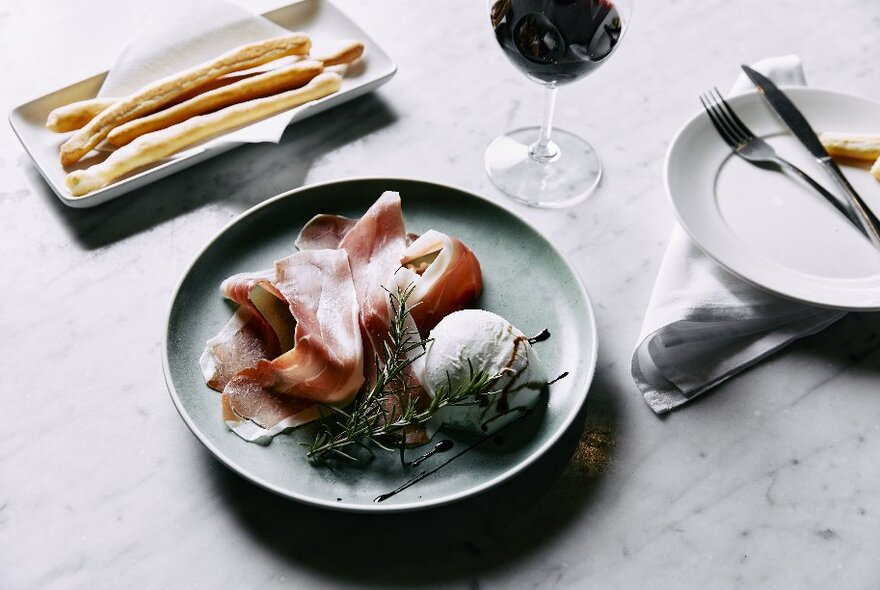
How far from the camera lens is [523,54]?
98cm

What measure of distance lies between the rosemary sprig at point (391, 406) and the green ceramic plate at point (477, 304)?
0.07 feet

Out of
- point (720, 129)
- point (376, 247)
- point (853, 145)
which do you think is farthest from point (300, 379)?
point (853, 145)

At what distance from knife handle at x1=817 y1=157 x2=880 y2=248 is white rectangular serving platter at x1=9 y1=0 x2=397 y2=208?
0.61m

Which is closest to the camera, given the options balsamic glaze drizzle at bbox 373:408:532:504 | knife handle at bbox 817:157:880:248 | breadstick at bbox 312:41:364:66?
balsamic glaze drizzle at bbox 373:408:532:504

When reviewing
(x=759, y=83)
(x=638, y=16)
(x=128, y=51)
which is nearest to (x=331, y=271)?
(x=128, y=51)

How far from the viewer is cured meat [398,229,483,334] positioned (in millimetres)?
883

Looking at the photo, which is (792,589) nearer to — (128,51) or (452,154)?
(452,154)

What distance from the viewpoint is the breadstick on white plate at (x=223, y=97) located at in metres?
1.10

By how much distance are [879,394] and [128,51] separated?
107cm

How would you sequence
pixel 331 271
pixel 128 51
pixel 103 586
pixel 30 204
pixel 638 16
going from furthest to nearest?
1. pixel 638 16
2. pixel 128 51
3. pixel 30 204
4. pixel 331 271
5. pixel 103 586

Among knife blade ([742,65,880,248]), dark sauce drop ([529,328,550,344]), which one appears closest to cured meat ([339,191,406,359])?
dark sauce drop ([529,328,550,344])

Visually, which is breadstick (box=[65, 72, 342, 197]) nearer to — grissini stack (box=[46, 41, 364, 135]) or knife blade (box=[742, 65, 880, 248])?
grissini stack (box=[46, 41, 364, 135])

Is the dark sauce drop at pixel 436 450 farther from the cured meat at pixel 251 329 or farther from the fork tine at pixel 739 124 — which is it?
the fork tine at pixel 739 124

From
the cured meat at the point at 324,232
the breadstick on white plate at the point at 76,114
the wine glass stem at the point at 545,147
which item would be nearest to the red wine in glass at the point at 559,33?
the wine glass stem at the point at 545,147
